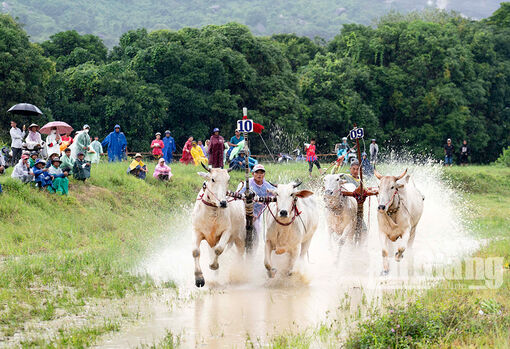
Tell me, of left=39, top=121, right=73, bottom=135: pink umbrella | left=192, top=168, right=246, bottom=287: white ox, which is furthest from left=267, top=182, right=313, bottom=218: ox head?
left=39, top=121, right=73, bottom=135: pink umbrella

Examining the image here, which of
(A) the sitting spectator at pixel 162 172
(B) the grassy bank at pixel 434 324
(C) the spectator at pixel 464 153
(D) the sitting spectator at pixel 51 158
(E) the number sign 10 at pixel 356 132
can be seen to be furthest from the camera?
(C) the spectator at pixel 464 153

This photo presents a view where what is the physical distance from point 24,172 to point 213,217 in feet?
27.7

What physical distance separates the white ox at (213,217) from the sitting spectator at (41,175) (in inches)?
308

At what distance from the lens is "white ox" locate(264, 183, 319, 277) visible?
493 inches

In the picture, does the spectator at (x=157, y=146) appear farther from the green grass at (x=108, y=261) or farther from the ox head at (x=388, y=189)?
the ox head at (x=388, y=189)

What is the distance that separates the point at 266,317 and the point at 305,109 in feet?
113

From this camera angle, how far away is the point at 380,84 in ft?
164

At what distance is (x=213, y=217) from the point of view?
497 inches

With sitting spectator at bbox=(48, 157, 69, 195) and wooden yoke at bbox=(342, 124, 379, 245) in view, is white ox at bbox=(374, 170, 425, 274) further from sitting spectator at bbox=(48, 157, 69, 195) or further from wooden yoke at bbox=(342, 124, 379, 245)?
sitting spectator at bbox=(48, 157, 69, 195)

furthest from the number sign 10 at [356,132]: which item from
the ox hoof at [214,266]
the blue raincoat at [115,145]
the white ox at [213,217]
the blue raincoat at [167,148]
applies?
the blue raincoat at [167,148]

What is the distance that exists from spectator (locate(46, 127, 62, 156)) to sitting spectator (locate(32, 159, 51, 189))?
258cm

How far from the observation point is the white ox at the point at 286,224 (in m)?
12.5

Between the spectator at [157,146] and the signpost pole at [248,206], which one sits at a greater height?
the spectator at [157,146]

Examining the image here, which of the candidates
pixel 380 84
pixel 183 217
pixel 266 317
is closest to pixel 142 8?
pixel 380 84
